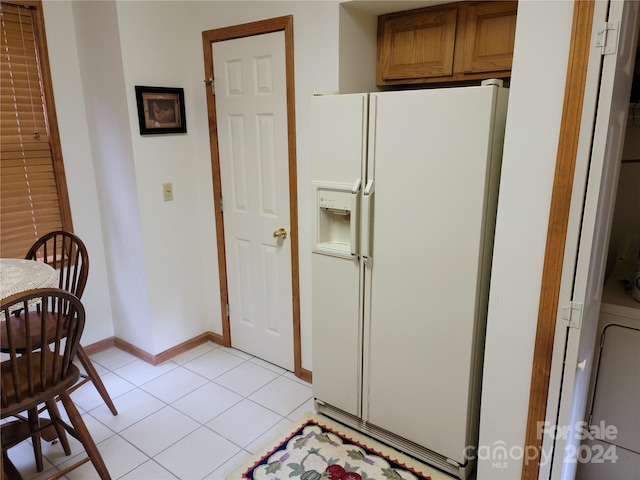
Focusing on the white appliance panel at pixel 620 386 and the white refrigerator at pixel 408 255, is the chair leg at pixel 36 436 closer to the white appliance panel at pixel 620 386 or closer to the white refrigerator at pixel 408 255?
the white refrigerator at pixel 408 255

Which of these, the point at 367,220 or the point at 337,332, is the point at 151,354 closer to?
the point at 337,332

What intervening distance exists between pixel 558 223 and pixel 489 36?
107cm

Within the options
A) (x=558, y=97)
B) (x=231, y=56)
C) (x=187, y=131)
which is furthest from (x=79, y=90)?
(x=558, y=97)

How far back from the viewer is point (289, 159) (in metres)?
2.50

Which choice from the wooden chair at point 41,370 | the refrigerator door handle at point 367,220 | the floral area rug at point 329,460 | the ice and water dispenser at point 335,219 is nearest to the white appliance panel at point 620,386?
the floral area rug at point 329,460

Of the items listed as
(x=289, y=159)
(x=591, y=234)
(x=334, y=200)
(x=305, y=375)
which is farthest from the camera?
(x=305, y=375)

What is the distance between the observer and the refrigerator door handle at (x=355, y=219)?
1.95 meters

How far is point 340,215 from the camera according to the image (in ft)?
7.11

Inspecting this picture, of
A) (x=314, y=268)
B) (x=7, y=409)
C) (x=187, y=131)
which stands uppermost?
(x=187, y=131)

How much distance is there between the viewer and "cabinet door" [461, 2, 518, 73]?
6.39ft

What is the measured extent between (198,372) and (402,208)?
1.80 metres

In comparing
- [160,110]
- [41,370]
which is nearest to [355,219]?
→ [41,370]

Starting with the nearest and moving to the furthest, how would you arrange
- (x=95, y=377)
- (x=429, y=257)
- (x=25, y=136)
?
(x=429, y=257) → (x=95, y=377) → (x=25, y=136)

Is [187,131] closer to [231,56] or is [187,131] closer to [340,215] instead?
[231,56]
